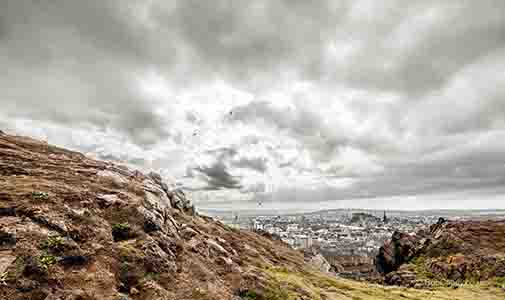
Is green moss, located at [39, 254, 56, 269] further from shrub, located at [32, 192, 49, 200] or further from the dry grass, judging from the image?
the dry grass

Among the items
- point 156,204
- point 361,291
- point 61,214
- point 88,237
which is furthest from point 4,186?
point 361,291

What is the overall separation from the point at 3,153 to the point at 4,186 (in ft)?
48.6

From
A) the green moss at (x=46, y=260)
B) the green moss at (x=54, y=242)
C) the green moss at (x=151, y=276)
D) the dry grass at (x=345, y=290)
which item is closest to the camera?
the green moss at (x=46, y=260)

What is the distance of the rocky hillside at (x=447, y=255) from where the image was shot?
336 ft

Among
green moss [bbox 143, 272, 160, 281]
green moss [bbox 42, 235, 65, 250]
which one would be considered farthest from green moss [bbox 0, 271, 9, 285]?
green moss [bbox 143, 272, 160, 281]

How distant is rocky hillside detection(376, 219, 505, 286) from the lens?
10231 cm

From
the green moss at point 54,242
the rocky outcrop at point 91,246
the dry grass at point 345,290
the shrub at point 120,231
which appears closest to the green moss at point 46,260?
the rocky outcrop at point 91,246

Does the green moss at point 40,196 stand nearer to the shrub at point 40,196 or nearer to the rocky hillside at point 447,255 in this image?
the shrub at point 40,196

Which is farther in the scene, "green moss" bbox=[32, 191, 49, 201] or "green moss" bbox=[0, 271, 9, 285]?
"green moss" bbox=[32, 191, 49, 201]

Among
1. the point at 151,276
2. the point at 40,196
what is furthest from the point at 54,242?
the point at 151,276

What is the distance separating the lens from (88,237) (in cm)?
2544

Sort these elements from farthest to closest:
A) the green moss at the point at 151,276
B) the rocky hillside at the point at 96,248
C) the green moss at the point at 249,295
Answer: the green moss at the point at 249,295 → the green moss at the point at 151,276 → the rocky hillside at the point at 96,248

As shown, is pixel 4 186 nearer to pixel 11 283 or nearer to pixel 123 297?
pixel 11 283

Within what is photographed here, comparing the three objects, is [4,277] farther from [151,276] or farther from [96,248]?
[151,276]
